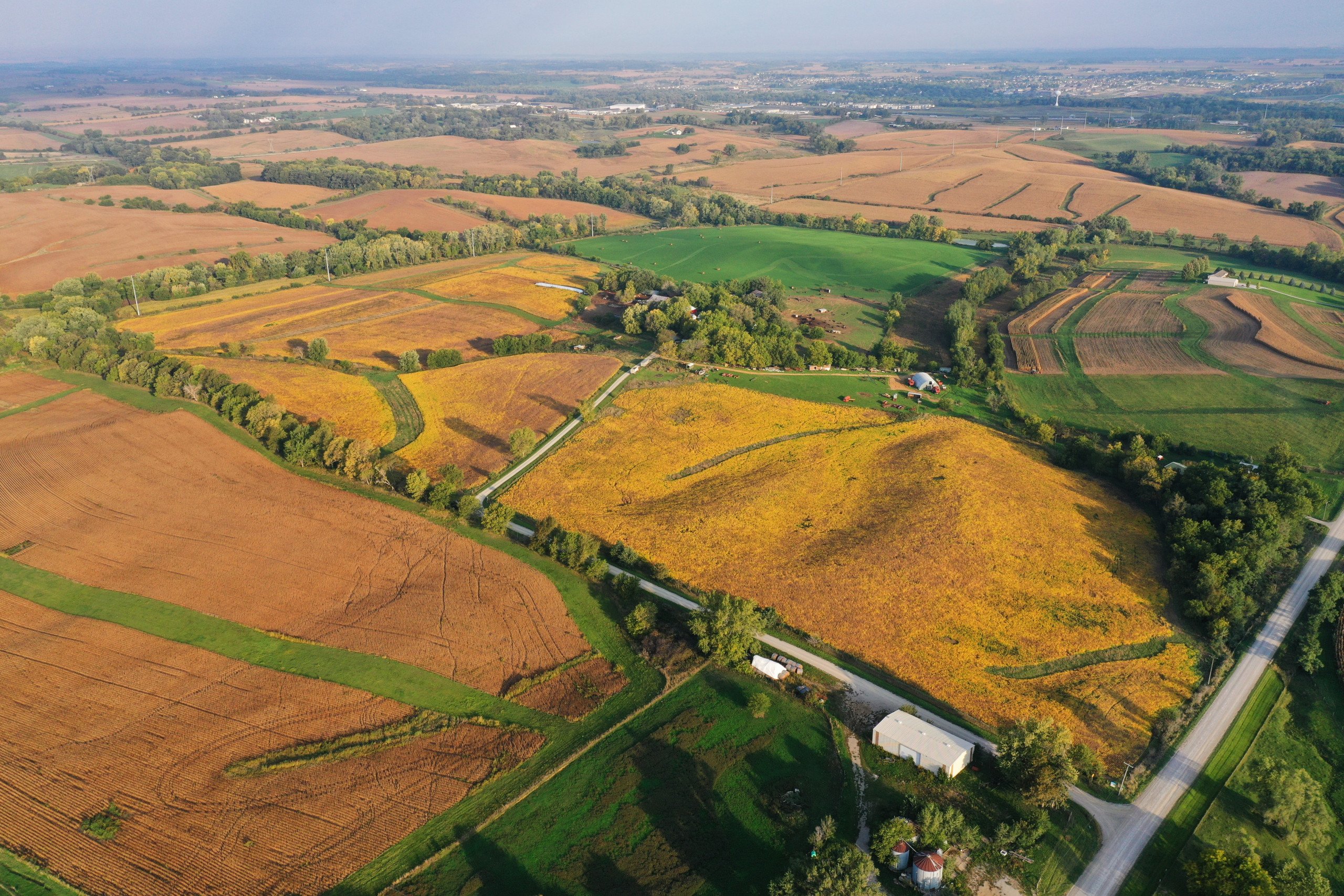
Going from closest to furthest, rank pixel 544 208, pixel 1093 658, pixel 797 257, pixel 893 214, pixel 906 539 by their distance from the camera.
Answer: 1. pixel 1093 658
2. pixel 906 539
3. pixel 797 257
4. pixel 893 214
5. pixel 544 208

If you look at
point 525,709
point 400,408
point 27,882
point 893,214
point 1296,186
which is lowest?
point 525,709

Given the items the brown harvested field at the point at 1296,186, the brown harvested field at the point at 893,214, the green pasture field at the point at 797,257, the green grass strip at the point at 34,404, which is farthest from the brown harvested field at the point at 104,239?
the brown harvested field at the point at 1296,186

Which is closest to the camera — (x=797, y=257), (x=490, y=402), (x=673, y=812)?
(x=673, y=812)

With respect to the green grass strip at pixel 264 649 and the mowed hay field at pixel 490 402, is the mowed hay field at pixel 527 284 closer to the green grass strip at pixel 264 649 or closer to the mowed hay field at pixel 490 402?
the mowed hay field at pixel 490 402

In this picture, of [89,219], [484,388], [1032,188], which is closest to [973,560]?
[484,388]

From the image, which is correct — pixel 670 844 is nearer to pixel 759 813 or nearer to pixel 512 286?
pixel 759 813

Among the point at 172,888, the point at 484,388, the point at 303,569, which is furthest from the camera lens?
the point at 484,388

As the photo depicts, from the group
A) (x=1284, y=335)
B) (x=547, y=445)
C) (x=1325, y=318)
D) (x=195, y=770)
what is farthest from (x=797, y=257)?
(x=195, y=770)

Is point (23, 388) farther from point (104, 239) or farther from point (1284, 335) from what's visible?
point (1284, 335)
